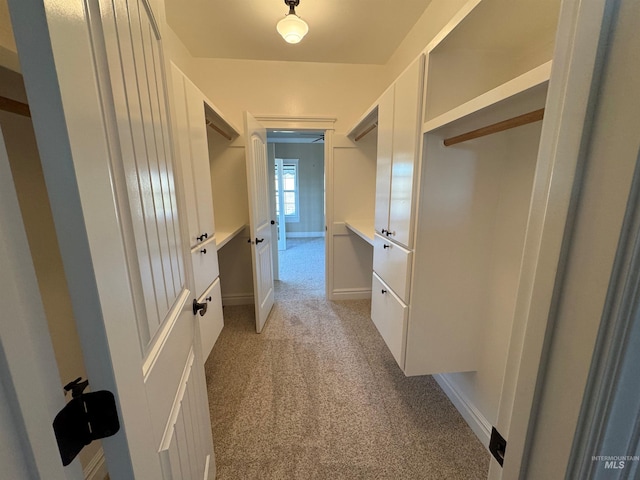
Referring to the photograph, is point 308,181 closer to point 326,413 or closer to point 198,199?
point 198,199

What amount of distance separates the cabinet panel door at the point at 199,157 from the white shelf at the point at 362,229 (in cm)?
127

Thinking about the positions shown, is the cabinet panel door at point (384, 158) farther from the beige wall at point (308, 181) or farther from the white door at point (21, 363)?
the beige wall at point (308, 181)

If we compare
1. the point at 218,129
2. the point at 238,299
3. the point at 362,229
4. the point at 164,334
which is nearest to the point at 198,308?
the point at 164,334

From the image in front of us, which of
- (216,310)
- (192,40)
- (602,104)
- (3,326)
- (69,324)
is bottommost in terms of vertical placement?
(216,310)

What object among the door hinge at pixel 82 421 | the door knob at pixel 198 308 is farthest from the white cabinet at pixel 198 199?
the door hinge at pixel 82 421

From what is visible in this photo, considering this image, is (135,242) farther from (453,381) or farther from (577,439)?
(453,381)

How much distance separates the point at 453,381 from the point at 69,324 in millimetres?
2082

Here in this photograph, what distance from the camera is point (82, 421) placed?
0.42m

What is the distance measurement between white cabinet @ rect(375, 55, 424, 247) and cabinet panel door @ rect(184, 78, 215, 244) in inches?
47.6

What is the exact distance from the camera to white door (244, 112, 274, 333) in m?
2.31

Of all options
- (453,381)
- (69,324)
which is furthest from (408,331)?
(69,324)

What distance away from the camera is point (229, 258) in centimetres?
324

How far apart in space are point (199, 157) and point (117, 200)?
54.2 inches

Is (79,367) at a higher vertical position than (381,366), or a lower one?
higher
